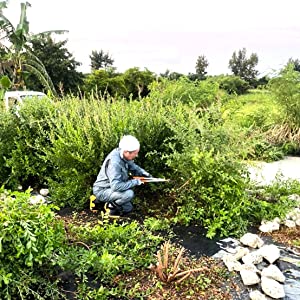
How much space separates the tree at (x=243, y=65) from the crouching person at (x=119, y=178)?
72.5ft

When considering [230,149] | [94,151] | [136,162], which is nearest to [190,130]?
[230,149]

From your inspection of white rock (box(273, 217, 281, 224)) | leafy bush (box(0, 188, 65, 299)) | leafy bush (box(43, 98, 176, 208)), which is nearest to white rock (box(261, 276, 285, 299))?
white rock (box(273, 217, 281, 224))

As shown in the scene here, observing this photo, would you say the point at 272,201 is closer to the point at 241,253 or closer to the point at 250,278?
the point at 241,253

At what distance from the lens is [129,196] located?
433 centimetres

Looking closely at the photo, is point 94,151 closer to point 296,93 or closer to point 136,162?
point 136,162

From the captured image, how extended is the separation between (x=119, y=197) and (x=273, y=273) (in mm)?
1881

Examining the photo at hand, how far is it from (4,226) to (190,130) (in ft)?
8.18

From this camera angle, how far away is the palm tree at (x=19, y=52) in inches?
566

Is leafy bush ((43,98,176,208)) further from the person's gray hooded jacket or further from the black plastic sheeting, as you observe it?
the black plastic sheeting

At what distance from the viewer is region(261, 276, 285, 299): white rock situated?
113 inches

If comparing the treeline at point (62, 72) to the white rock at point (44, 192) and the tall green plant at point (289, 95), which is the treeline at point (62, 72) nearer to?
the tall green plant at point (289, 95)

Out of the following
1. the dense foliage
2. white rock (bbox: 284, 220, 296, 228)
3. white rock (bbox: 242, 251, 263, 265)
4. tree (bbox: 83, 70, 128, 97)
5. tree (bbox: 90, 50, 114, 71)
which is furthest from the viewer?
tree (bbox: 90, 50, 114, 71)

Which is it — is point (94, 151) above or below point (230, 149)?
below

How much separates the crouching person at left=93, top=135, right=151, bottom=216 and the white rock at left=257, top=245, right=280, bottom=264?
4.93 feet
